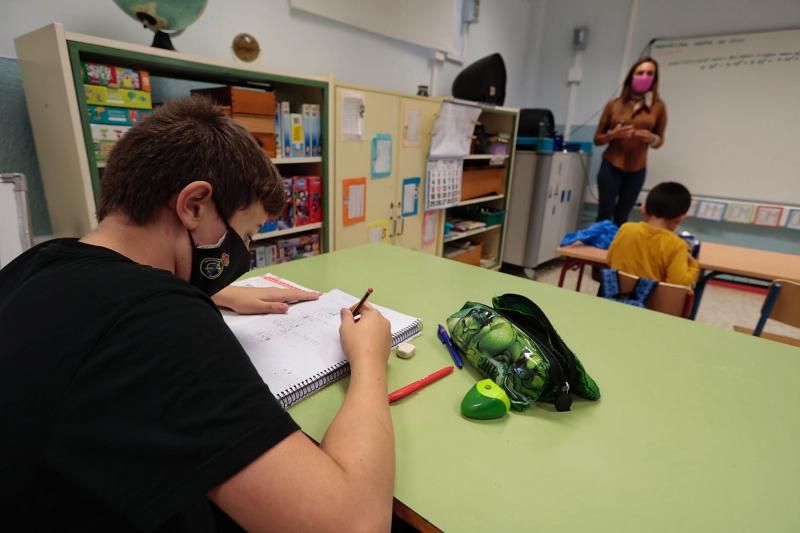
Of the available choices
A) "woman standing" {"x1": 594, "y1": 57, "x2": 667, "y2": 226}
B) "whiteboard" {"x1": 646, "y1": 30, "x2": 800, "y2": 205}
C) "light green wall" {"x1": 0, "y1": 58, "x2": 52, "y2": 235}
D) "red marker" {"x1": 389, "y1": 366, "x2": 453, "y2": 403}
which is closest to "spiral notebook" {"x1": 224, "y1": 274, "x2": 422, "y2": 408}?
"red marker" {"x1": 389, "y1": 366, "x2": 453, "y2": 403}

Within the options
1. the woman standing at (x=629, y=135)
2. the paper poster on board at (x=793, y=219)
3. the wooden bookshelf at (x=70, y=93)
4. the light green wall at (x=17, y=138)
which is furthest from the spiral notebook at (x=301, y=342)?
the paper poster on board at (x=793, y=219)

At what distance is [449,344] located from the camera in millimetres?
855

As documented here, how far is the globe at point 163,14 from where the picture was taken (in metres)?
1.49

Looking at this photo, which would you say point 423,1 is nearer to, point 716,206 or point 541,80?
point 541,80

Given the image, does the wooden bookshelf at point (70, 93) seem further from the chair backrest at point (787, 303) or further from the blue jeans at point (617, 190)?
the blue jeans at point (617, 190)

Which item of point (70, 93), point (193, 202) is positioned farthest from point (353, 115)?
point (193, 202)

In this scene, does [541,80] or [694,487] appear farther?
[541,80]

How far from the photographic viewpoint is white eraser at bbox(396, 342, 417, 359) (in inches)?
32.1

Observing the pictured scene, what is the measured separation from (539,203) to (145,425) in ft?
12.7

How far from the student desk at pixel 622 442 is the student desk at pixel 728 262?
57.0 inches

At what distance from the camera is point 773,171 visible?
3717 millimetres

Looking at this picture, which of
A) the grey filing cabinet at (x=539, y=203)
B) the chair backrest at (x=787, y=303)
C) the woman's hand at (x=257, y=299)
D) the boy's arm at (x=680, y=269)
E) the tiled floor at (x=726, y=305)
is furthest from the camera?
the grey filing cabinet at (x=539, y=203)

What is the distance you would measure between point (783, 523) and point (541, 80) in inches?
194

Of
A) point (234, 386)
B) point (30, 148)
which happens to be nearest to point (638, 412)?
point (234, 386)
